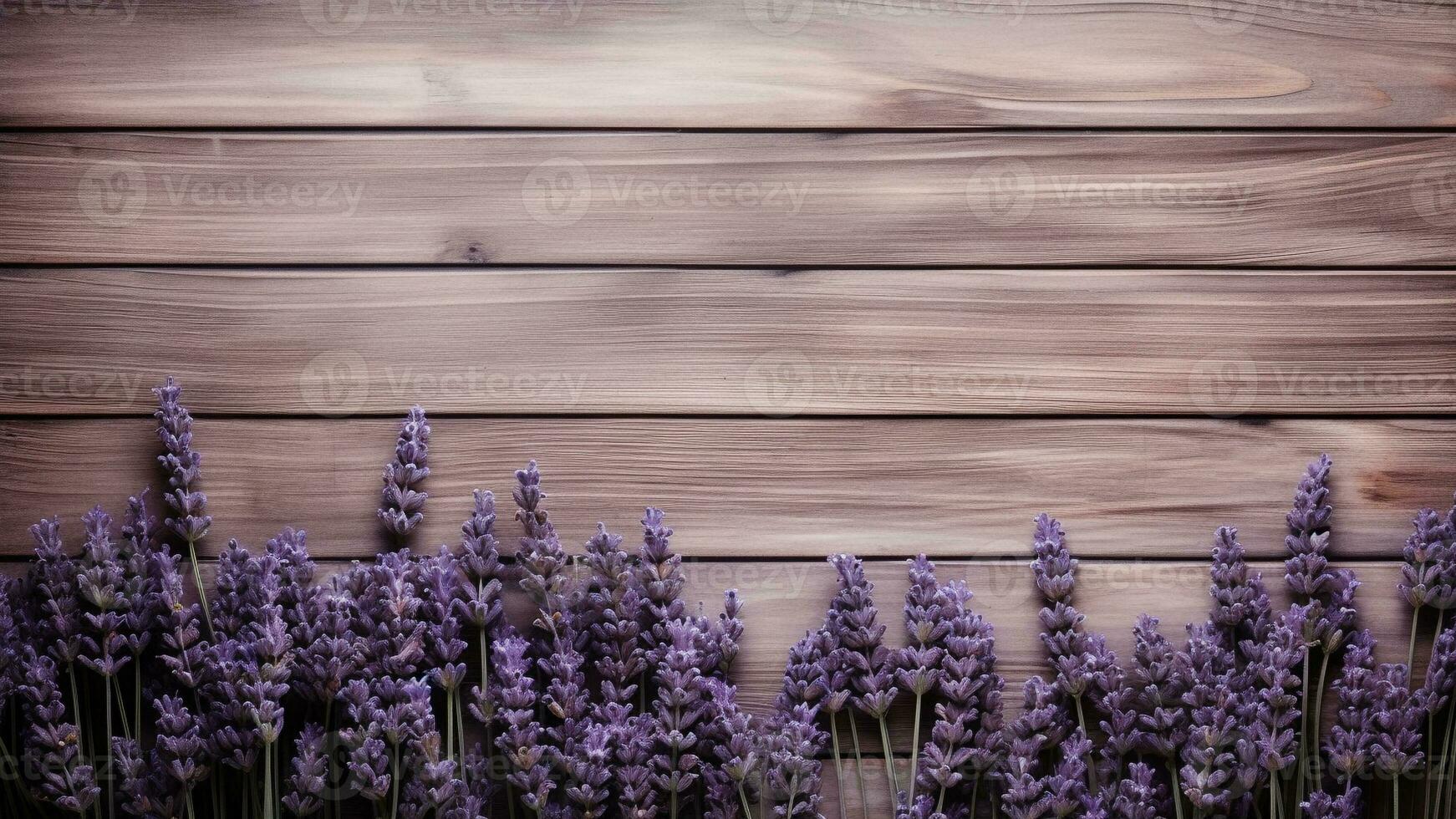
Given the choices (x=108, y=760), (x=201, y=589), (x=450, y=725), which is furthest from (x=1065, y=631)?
(x=108, y=760)

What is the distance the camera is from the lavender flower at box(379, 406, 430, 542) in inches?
47.5

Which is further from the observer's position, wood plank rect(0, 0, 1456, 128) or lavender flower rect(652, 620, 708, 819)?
wood plank rect(0, 0, 1456, 128)

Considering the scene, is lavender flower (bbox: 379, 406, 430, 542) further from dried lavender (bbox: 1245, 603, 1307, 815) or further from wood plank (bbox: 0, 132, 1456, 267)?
dried lavender (bbox: 1245, 603, 1307, 815)

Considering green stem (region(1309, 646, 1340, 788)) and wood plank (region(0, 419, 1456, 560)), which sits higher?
wood plank (region(0, 419, 1456, 560))

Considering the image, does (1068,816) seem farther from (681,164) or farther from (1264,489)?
(681,164)

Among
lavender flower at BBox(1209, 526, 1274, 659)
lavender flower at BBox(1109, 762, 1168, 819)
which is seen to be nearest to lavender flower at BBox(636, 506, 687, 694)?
lavender flower at BBox(1109, 762, 1168, 819)

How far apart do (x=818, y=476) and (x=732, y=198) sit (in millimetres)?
415

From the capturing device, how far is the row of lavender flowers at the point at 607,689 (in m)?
1.11

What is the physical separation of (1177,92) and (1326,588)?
729 millimetres

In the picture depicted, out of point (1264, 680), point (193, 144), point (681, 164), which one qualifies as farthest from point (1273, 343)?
point (193, 144)

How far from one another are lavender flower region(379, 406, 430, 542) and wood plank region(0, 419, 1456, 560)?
0.04m

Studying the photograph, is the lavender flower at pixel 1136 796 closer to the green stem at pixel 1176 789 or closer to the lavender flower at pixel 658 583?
the green stem at pixel 1176 789

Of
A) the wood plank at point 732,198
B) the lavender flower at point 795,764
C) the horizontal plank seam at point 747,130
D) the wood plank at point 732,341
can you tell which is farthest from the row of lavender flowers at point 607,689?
the horizontal plank seam at point 747,130

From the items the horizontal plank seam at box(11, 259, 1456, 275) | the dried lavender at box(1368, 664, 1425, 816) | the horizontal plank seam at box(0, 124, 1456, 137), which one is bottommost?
the dried lavender at box(1368, 664, 1425, 816)
